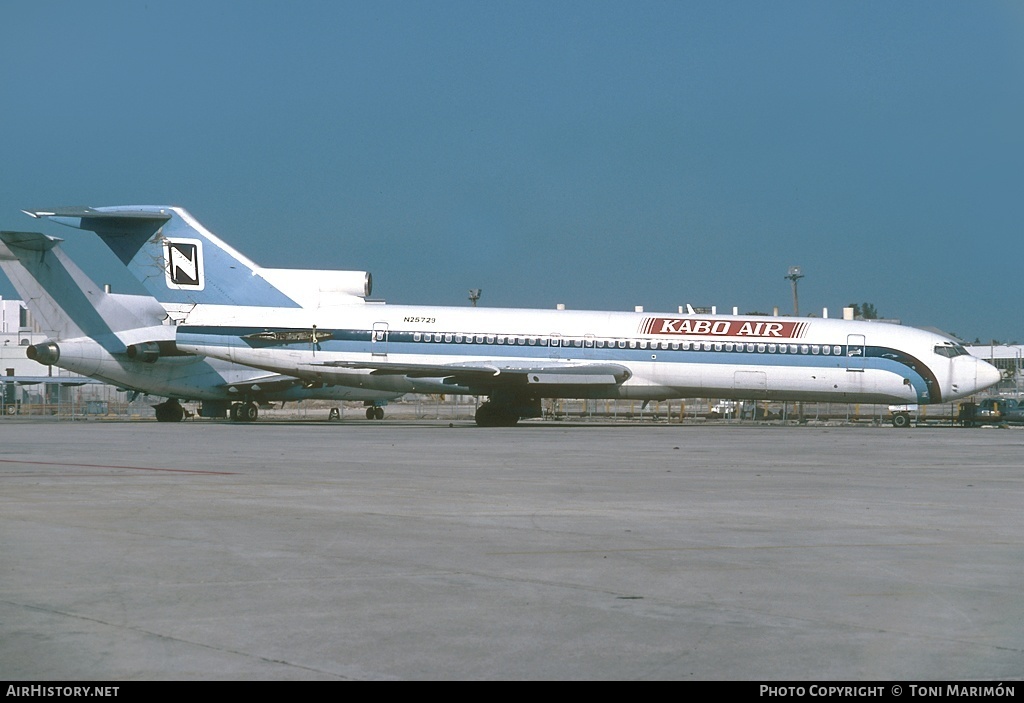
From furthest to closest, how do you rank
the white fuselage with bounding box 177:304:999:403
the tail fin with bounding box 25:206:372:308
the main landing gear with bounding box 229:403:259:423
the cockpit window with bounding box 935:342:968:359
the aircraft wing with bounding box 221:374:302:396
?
the main landing gear with bounding box 229:403:259:423, the aircraft wing with bounding box 221:374:302:396, the tail fin with bounding box 25:206:372:308, the cockpit window with bounding box 935:342:968:359, the white fuselage with bounding box 177:304:999:403

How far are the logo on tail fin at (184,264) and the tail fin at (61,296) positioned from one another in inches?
136

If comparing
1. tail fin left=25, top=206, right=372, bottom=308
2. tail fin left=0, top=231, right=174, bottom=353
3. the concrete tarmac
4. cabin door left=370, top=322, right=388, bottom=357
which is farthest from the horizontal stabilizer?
the concrete tarmac

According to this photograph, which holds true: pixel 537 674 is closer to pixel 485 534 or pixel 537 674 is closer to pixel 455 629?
pixel 455 629

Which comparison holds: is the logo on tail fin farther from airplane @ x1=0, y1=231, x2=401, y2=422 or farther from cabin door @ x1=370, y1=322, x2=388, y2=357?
cabin door @ x1=370, y1=322, x2=388, y2=357

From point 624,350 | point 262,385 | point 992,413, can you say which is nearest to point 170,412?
point 262,385

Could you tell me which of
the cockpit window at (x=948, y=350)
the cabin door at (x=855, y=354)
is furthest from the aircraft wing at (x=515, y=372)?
the cockpit window at (x=948, y=350)

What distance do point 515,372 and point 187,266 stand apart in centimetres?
1205

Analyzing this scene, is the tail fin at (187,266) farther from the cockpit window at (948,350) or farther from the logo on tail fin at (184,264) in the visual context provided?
the cockpit window at (948,350)

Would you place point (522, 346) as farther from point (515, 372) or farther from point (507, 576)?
point (507, 576)

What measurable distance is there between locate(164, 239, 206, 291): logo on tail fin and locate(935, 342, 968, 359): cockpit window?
24.3m

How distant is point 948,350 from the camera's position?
119 feet

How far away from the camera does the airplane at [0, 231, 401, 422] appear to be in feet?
137

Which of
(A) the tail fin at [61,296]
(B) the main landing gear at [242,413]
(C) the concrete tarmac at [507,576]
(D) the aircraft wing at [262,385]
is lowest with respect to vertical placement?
(C) the concrete tarmac at [507,576]

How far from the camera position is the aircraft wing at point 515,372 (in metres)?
36.3
